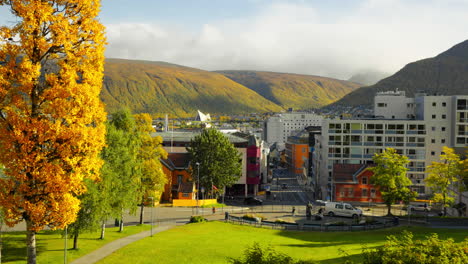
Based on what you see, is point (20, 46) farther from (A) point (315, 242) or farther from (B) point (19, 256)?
(A) point (315, 242)

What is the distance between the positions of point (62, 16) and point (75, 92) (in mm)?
3781

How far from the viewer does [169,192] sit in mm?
80062

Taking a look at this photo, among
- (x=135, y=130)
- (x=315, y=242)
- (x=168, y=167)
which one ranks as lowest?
(x=315, y=242)

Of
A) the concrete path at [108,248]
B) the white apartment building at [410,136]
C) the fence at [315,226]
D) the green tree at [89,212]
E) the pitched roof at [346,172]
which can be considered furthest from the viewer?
Answer: the white apartment building at [410,136]

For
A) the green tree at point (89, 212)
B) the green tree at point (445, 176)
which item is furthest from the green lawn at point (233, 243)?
the green tree at point (445, 176)

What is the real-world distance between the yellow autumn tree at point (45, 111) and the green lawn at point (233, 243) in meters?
12.2

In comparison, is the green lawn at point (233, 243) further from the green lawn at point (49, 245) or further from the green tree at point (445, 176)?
the green tree at point (445, 176)

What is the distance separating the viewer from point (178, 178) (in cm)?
8319

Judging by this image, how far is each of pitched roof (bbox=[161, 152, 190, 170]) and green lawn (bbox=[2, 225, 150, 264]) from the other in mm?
39187

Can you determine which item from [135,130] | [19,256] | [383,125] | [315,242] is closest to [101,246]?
[19,256]

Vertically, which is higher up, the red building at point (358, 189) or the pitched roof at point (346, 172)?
the pitched roof at point (346, 172)

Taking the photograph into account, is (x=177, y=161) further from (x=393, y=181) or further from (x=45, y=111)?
(x=45, y=111)

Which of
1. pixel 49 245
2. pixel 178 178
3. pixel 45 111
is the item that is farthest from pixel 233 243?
pixel 178 178

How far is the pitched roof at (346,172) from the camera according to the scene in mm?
82562
